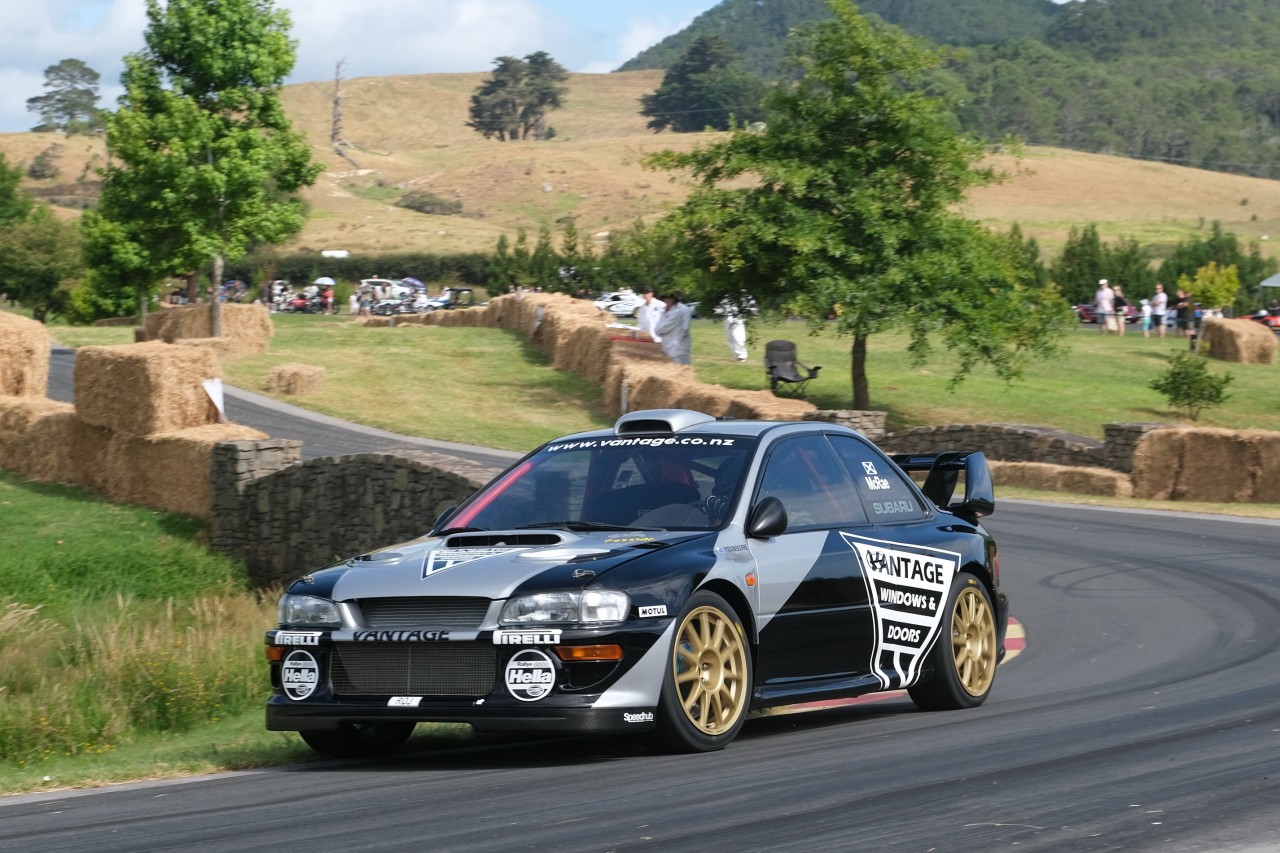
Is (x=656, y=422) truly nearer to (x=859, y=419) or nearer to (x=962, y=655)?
(x=962, y=655)

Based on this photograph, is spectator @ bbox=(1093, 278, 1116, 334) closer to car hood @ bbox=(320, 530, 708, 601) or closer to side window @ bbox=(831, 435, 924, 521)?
side window @ bbox=(831, 435, 924, 521)

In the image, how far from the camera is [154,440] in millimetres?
22562

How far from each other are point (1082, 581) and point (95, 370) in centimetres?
1407

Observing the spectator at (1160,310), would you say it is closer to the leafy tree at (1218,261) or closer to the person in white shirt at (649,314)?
the leafy tree at (1218,261)

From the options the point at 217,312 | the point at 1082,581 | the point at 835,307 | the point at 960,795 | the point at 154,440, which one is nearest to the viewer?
the point at 960,795

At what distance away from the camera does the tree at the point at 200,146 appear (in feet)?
139

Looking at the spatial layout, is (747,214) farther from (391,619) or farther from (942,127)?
(391,619)

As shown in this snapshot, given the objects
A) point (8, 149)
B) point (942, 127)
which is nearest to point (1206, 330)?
point (942, 127)

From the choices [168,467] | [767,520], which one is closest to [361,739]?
[767,520]

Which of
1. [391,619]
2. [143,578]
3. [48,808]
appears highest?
[391,619]

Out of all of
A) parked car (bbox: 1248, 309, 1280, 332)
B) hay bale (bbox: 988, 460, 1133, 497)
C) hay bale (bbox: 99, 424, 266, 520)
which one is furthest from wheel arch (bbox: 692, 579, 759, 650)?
parked car (bbox: 1248, 309, 1280, 332)

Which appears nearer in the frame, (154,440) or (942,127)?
(154,440)

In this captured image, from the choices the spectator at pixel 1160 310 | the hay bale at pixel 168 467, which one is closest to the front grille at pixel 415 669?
the hay bale at pixel 168 467

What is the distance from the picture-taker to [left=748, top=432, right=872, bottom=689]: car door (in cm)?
788
